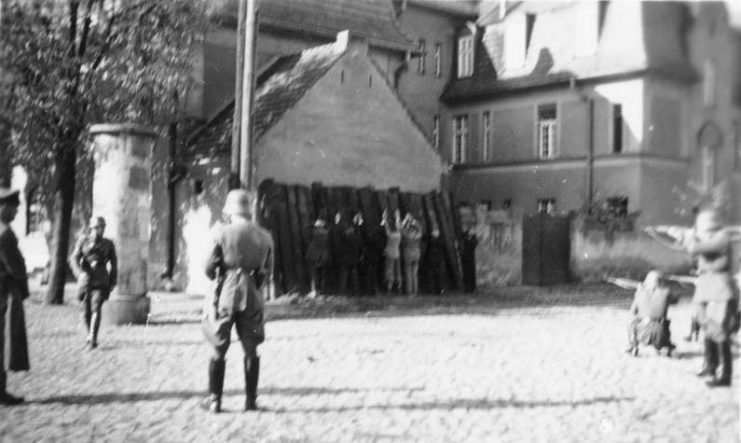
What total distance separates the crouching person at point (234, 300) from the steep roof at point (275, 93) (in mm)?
9543

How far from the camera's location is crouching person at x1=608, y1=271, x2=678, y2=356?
27.8 feet

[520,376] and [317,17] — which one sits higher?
[317,17]

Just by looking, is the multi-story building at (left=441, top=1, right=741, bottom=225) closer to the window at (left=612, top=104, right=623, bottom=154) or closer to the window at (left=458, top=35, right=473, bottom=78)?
the window at (left=612, top=104, right=623, bottom=154)

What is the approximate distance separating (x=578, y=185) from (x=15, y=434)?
6.24m

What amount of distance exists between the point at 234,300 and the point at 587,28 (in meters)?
5.53

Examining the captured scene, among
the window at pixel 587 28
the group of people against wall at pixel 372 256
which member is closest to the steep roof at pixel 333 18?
the group of people against wall at pixel 372 256

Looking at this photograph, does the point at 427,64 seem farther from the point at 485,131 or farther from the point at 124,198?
the point at 124,198

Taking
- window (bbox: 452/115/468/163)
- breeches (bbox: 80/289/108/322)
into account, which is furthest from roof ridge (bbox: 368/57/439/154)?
breeches (bbox: 80/289/108/322)

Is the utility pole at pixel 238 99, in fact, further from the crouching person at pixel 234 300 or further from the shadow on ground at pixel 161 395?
the crouching person at pixel 234 300

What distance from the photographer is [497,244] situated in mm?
18219

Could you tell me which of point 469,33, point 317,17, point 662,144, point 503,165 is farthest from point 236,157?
point 469,33

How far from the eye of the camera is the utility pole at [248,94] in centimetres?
1138

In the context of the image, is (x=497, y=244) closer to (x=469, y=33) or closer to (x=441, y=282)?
(x=441, y=282)

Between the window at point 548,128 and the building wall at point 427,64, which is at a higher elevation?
the building wall at point 427,64
